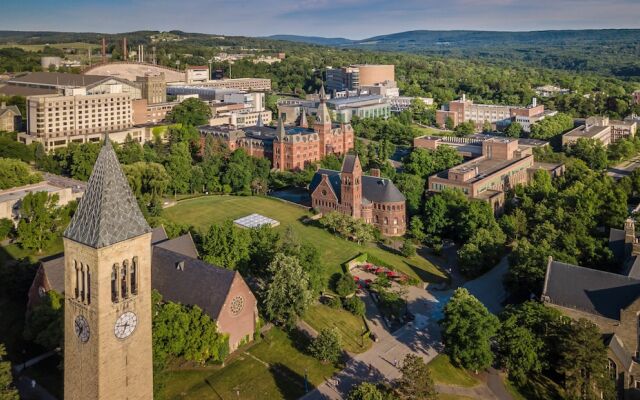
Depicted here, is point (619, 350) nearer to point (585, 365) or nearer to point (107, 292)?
point (585, 365)

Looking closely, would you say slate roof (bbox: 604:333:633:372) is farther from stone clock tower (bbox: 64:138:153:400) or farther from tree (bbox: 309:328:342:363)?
stone clock tower (bbox: 64:138:153:400)

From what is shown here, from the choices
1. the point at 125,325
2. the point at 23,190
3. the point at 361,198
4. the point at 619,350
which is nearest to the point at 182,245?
the point at 125,325

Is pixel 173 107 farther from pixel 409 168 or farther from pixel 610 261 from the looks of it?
pixel 610 261

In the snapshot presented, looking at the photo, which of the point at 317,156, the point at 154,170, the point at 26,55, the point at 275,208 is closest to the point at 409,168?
the point at 317,156

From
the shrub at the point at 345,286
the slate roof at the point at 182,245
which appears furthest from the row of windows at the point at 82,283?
the shrub at the point at 345,286

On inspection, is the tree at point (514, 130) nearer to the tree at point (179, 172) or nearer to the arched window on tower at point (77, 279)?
the tree at point (179, 172)

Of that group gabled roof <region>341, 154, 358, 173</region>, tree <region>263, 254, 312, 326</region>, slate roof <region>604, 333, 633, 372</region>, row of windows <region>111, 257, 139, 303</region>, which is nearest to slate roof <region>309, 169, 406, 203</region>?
gabled roof <region>341, 154, 358, 173</region>

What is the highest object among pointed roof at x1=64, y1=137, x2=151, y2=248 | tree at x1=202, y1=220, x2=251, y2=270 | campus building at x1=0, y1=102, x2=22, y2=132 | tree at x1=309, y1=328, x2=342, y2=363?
campus building at x1=0, y1=102, x2=22, y2=132
